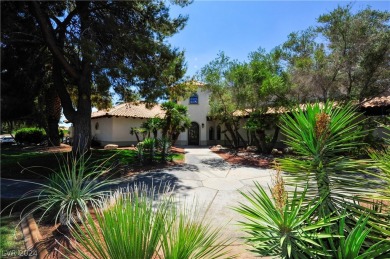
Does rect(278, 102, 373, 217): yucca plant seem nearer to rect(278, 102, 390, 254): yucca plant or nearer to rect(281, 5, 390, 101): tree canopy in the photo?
rect(278, 102, 390, 254): yucca plant

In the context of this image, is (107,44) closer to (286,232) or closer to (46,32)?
(46,32)

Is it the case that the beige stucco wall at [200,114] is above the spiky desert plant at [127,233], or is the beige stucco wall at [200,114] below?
above

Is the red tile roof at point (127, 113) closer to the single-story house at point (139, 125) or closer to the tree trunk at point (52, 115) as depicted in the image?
the single-story house at point (139, 125)

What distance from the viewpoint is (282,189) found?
193 cm

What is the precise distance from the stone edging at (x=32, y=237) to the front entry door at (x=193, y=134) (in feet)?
81.1

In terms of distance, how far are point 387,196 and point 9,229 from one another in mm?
6335

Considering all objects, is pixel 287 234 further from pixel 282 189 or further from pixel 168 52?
pixel 168 52

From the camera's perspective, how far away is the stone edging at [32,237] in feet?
12.0

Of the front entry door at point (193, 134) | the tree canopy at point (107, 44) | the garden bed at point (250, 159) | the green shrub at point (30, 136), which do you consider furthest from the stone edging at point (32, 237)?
the green shrub at point (30, 136)

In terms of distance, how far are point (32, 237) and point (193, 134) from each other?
85.2 feet

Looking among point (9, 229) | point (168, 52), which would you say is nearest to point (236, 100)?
point (168, 52)

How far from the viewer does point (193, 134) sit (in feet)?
98.7

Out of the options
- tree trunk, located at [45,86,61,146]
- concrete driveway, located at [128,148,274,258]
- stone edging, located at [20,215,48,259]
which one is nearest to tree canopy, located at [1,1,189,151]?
concrete driveway, located at [128,148,274,258]

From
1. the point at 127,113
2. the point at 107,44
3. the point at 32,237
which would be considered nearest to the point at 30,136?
the point at 127,113
